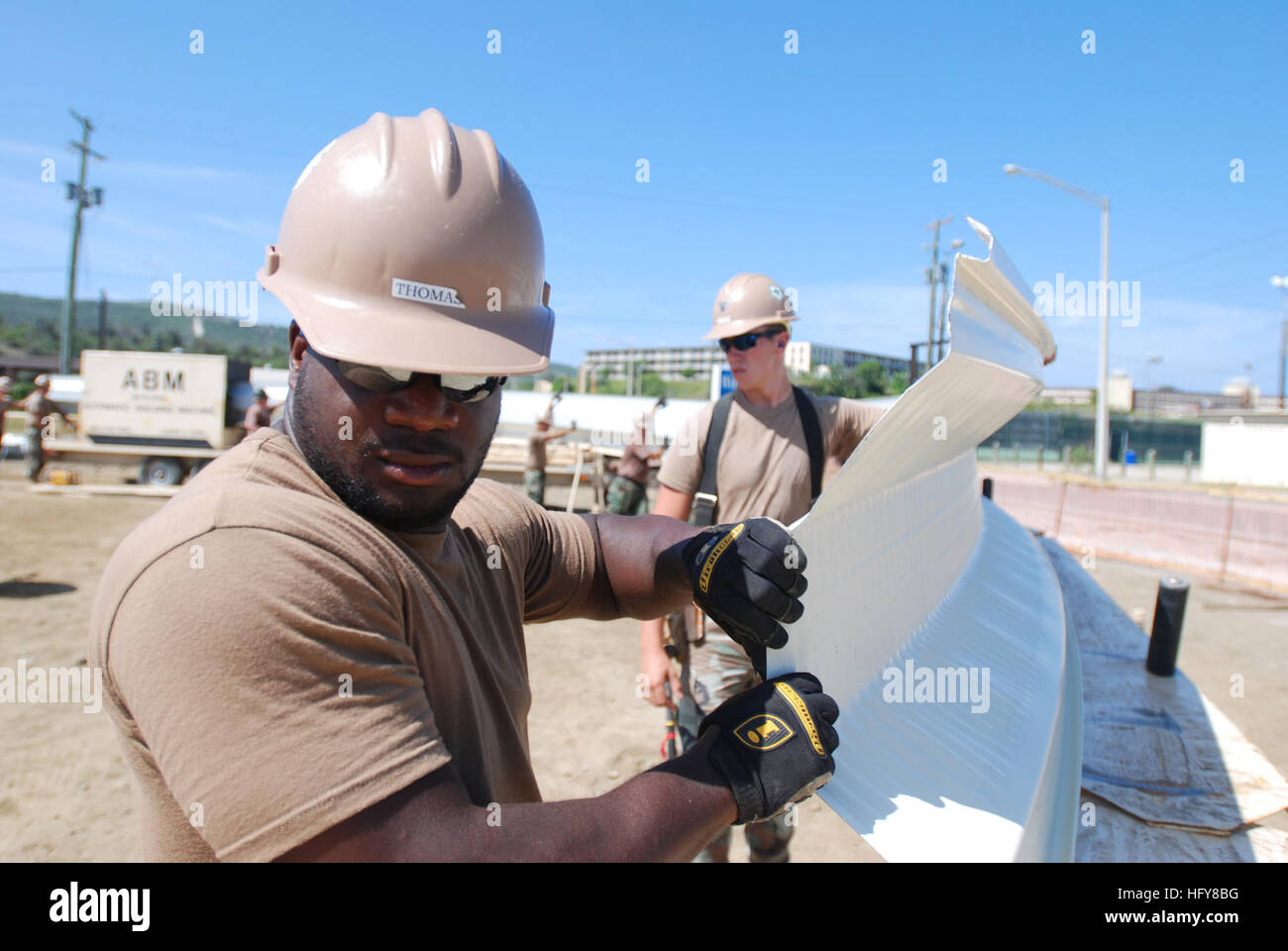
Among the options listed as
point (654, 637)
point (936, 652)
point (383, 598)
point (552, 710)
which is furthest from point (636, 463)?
point (383, 598)

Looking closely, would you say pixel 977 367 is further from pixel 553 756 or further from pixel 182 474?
pixel 182 474

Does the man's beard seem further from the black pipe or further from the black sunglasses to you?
the black pipe

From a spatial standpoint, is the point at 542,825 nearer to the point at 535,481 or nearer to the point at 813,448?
the point at 813,448

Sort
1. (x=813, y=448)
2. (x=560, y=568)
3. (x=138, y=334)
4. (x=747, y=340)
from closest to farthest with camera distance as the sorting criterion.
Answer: (x=560, y=568) < (x=813, y=448) < (x=747, y=340) < (x=138, y=334)

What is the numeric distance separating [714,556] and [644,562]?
34 centimetres

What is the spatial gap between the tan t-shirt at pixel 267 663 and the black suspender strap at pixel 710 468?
89.8 inches

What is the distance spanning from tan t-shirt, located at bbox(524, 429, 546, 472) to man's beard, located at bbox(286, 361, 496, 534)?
510 inches

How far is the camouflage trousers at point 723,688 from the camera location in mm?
3217

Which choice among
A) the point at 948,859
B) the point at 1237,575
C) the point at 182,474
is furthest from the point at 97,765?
the point at 182,474

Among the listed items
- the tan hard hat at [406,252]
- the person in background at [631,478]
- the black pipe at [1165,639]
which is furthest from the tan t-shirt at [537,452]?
the tan hard hat at [406,252]

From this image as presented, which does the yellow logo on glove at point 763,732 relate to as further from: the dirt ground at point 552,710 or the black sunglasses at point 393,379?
the dirt ground at point 552,710

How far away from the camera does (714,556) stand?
157 centimetres

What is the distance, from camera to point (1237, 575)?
1062 centimetres
